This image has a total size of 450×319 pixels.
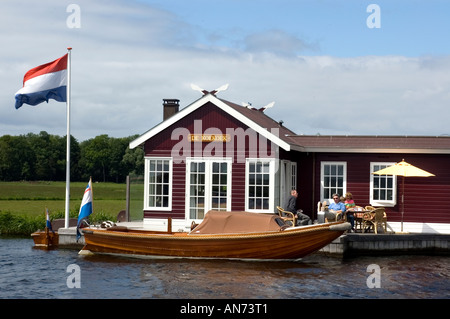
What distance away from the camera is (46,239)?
21.7 metres

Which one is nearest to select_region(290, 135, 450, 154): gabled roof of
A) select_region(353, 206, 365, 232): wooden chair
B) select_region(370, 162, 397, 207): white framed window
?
select_region(370, 162, 397, 207): white framed window

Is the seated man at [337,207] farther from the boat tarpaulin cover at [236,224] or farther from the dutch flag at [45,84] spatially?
the dutch flag at [45,84]

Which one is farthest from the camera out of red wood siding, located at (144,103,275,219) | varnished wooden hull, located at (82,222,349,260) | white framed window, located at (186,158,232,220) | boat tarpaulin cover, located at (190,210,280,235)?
white framed window, located at (186,158,232,220)

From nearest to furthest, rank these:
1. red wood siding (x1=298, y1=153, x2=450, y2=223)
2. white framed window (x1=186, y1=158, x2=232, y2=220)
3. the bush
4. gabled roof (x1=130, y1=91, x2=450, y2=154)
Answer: gabled roof (x1=130, y1=91, x2=450, y2=154) → white framed window (x1=186, y1=158, x2=232, y2=220) → red wood siding (x1=298, y1=153, x2=450, y2=223) → the bush

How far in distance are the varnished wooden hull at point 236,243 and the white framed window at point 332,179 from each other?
5184mm

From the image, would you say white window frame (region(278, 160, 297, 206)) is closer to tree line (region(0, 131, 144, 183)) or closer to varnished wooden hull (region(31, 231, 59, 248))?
varnished wooden hull (region(31, 231, 59, 248))

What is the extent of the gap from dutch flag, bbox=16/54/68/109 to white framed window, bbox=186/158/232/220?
16.1ft

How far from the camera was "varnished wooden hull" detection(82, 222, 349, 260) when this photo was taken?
1806cm

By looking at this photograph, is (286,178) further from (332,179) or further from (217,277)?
(217,277)

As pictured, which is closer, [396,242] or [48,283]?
[48,283]
